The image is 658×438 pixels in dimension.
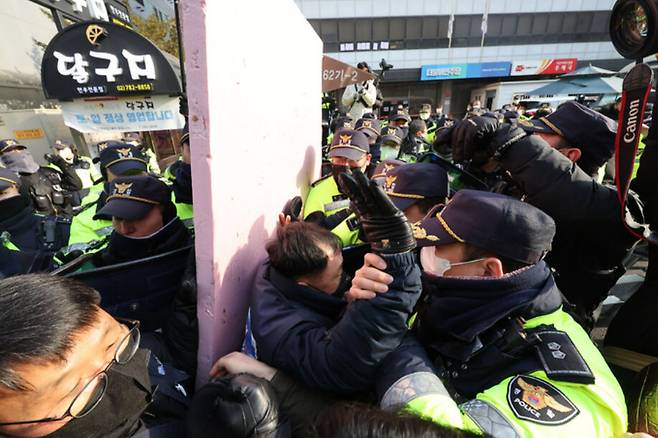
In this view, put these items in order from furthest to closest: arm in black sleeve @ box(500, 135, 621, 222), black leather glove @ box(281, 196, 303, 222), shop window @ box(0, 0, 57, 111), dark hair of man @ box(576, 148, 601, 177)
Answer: shop window @ box(0, 0, 57, 111) → black leather glove @ box(281, 196, 303, 222) → dark hair of man @ box(576, 148, 601, 177) → arm in black sleeve @ box(500, 135, 621, 222)

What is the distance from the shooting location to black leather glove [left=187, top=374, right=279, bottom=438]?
0.81 meters

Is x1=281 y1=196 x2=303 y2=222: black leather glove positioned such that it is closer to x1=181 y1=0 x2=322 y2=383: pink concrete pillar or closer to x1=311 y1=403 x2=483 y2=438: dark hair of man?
x1=181 y1=0 x2=322 y2=383: pink concrete pillar

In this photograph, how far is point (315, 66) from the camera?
278cm

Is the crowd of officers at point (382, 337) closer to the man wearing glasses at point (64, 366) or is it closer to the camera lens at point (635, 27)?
the man wearing glasses at point (64, 366)

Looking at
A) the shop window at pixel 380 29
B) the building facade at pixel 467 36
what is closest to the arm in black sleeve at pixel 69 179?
the building facade at pixel 467 36

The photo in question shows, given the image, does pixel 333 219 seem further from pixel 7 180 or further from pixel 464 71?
pixel 464 71

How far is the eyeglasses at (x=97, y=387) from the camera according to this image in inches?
30.0

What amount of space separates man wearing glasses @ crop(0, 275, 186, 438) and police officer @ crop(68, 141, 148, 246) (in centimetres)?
133

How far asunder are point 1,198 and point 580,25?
3244 cm

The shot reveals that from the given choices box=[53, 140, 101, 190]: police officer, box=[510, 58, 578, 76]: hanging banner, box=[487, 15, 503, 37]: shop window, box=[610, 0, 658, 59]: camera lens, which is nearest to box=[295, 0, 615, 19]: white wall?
box=[487, 15, 503, 37]: shop window

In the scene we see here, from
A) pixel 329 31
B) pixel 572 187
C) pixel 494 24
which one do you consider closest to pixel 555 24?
pixel 494 24

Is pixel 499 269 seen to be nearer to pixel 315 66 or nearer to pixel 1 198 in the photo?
pixel 315 66

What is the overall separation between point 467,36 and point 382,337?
28375 mm

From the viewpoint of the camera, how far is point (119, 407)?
33.9 inches
